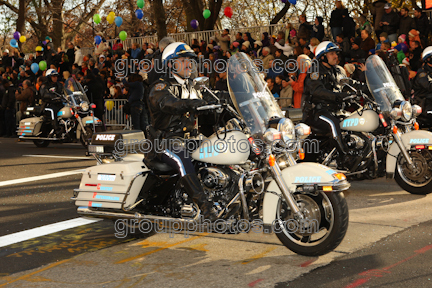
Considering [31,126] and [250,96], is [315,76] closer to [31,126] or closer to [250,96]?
[250,96]

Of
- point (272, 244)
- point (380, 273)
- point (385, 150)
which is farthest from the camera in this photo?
point (385, 150)

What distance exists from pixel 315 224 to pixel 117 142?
2.35m

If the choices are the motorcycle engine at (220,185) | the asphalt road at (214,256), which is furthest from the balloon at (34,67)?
the motorcycle engine at (220,185)

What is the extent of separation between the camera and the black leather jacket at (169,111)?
5.53 metres

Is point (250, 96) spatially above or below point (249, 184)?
above

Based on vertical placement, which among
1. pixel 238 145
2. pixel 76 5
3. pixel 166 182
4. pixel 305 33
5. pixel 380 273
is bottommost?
pixel 380 273

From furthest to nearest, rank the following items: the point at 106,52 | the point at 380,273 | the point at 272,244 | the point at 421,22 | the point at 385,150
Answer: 1. the point at 106,52
2. the point at 421,22
3. the point at 385,150
4. the point at 272,244
5. the point at 380,273

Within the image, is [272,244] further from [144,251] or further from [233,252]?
[144,251]

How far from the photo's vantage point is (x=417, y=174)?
7.98 m

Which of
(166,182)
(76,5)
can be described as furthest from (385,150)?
(76,5)

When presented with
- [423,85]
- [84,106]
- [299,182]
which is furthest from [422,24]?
[299,182]

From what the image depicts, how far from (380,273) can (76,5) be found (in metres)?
37.7

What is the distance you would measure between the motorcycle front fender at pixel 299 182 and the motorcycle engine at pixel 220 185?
1.12 feet

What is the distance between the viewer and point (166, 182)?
5.80 meters
